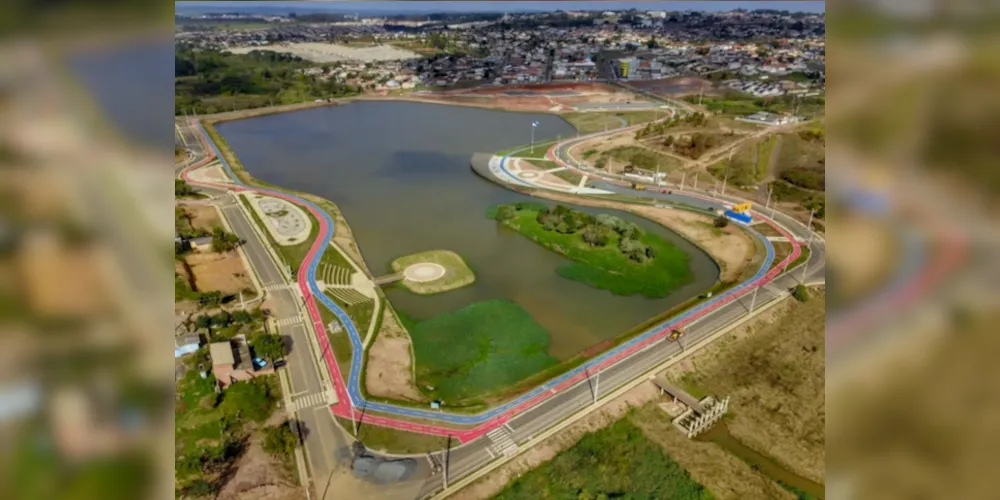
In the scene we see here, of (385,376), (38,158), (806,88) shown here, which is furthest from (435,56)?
(38,158)

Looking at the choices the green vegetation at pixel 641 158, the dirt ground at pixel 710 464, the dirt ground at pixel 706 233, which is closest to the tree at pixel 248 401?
the dirt ground at pixel 710 464

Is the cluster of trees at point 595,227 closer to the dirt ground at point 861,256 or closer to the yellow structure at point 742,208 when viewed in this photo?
the yellow structure at point 742,208

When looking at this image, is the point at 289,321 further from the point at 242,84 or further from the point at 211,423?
the point at 242,84

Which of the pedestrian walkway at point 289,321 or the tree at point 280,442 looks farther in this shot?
the pedestrian walkway at point 289,321

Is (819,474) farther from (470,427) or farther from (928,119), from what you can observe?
(928,119)

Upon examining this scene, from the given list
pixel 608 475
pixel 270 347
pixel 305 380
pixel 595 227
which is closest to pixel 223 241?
pixel 270 347
